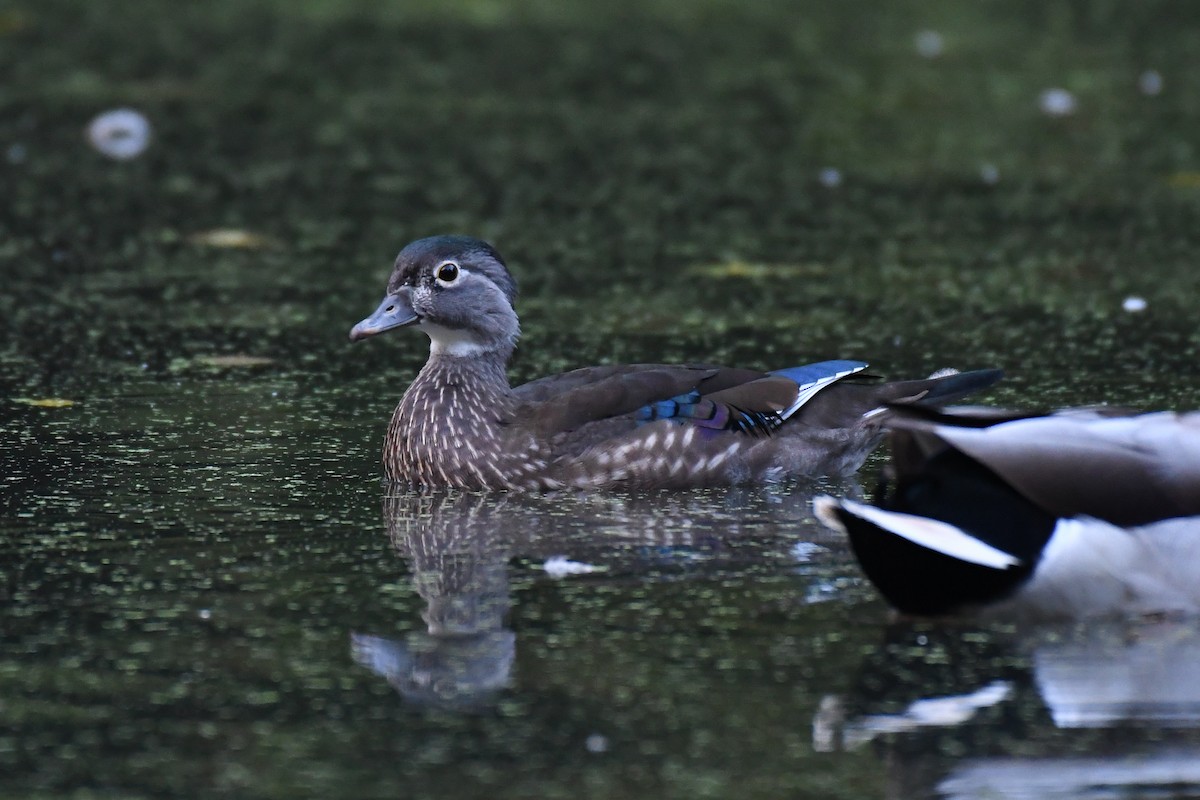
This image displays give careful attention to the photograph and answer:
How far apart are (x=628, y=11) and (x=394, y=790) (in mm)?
11658

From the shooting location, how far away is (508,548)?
5.38 metres

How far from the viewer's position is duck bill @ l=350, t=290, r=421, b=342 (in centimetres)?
638

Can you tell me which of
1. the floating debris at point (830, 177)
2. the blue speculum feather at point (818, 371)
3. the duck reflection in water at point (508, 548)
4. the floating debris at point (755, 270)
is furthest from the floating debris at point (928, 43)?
the duck reflection in water at point (508, 548)

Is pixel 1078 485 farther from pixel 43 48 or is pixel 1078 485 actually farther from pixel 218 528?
pixel 43 48

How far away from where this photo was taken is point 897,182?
10414 mm

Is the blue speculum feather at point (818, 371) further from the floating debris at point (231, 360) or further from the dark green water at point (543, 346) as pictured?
the floating debris at point (231, 360)

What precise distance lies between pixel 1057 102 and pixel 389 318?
667 cm

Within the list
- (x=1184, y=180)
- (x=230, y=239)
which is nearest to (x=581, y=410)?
(x=230, y=239)

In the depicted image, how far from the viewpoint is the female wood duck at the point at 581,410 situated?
20.0 feet

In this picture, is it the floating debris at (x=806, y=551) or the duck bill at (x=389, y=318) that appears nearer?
the floating debris at (x=806, y=551)

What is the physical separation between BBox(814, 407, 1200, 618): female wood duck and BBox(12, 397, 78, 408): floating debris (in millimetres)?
3133

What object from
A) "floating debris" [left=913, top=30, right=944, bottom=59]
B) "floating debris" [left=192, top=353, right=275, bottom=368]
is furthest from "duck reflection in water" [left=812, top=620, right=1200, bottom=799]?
"floating debris" [left=913, top=30, right=944, bottom=59]

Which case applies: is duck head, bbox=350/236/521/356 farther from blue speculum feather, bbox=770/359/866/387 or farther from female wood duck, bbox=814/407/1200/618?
female wood duck, bbox=814/407/1200/618

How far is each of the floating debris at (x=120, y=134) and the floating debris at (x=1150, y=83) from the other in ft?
18.6
